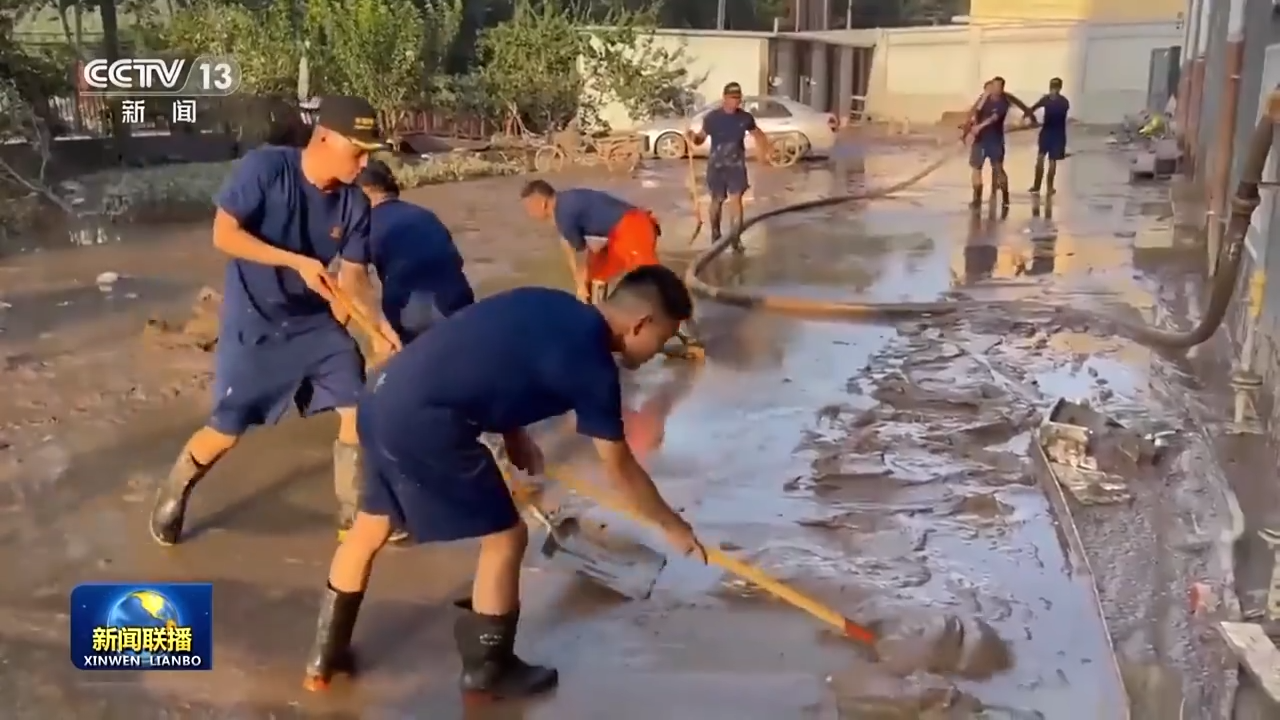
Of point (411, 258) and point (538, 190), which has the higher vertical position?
point (538, 190)

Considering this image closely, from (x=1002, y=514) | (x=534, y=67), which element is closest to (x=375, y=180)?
(x=1002, y=514)

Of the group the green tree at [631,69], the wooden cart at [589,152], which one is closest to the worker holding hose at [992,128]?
the wooden cart at [589,152]

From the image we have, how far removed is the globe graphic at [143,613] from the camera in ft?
13.2

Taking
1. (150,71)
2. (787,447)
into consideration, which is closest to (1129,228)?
(787,447)

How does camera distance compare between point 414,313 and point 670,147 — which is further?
point 670,147

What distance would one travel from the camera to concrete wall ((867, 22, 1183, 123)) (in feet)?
99.6

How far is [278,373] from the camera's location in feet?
15.2

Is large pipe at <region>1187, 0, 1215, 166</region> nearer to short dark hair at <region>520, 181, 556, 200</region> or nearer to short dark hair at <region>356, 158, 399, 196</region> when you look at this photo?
short dark hair at <region>520, 181, 556, 200</region>

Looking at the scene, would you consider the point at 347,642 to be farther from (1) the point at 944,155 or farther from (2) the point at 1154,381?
(1) the point at 944,155

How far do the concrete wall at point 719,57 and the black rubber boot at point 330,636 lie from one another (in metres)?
25.9

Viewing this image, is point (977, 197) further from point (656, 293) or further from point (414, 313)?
point (656, 293)

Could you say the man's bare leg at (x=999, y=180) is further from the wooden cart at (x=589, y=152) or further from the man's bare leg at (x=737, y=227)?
the wooden cart at (x=589, y=152)

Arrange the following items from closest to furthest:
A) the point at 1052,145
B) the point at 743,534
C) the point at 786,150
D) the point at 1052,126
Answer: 1. the point at 743,534
2. the point at 1052,126
3. the point at 1052,145
4. the point at 786,150

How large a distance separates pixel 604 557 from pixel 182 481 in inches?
64.7
